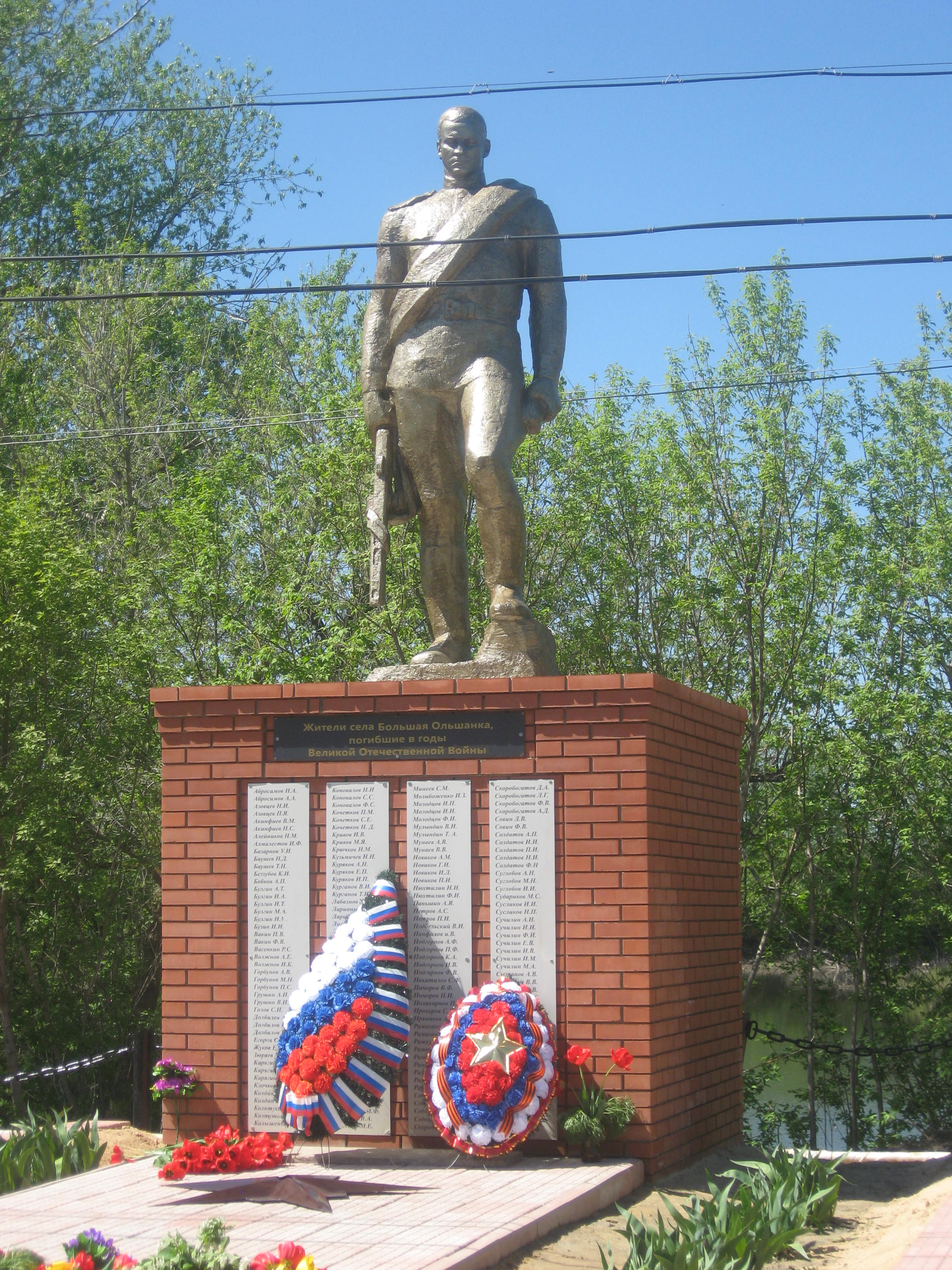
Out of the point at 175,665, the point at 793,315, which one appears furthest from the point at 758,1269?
the point at 793,315

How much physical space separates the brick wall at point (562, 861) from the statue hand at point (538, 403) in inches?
55.2

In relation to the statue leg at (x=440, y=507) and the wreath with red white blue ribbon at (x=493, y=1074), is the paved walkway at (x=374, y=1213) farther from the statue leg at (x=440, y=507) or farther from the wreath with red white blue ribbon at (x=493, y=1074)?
the statue leg at (x=440, y=507)

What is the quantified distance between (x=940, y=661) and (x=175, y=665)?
7.32m

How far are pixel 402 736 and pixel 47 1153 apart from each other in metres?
2.25

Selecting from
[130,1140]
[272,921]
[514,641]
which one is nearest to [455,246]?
[514,641]

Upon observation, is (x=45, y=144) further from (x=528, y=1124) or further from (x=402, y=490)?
(x=528, y=1124)

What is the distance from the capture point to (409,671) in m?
6.66

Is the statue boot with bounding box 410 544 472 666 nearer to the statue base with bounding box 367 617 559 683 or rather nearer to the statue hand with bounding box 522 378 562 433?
the statue base with bounding box 367 617 559 683

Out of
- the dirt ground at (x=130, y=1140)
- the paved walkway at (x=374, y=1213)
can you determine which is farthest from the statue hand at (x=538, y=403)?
the dirt ground at (x=130, y=1140)

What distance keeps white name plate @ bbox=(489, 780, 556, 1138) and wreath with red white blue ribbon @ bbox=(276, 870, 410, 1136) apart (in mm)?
424

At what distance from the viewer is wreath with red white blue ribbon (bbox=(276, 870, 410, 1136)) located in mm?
5645

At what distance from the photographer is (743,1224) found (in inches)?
186

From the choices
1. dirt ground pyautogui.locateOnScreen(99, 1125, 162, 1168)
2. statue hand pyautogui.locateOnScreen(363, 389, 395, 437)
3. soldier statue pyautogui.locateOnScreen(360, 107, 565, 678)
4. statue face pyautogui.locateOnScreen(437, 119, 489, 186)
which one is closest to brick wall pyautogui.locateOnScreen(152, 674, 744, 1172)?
soldier statue pyautogui.locateOnScreen(360, 107, 565, 678)

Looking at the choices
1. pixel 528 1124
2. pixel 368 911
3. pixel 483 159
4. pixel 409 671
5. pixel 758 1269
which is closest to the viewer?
pixel 758 1269
